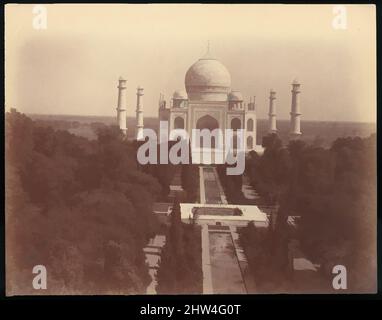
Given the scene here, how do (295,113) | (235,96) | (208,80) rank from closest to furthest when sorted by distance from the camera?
(208,80)
(295,113)
(235,96)

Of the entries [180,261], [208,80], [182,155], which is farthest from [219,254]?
[208,80]

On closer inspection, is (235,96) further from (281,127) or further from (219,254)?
(219,254)

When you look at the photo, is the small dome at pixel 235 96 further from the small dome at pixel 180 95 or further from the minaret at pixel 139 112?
the minaret at pixel 139 112

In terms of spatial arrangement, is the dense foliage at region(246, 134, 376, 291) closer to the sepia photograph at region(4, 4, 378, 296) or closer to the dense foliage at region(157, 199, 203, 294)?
the sepia photograph at region(4, 4, 378, 296)

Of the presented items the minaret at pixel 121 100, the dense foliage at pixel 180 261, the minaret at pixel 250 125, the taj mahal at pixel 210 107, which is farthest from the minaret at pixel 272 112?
the minaret at pixel 121 100
